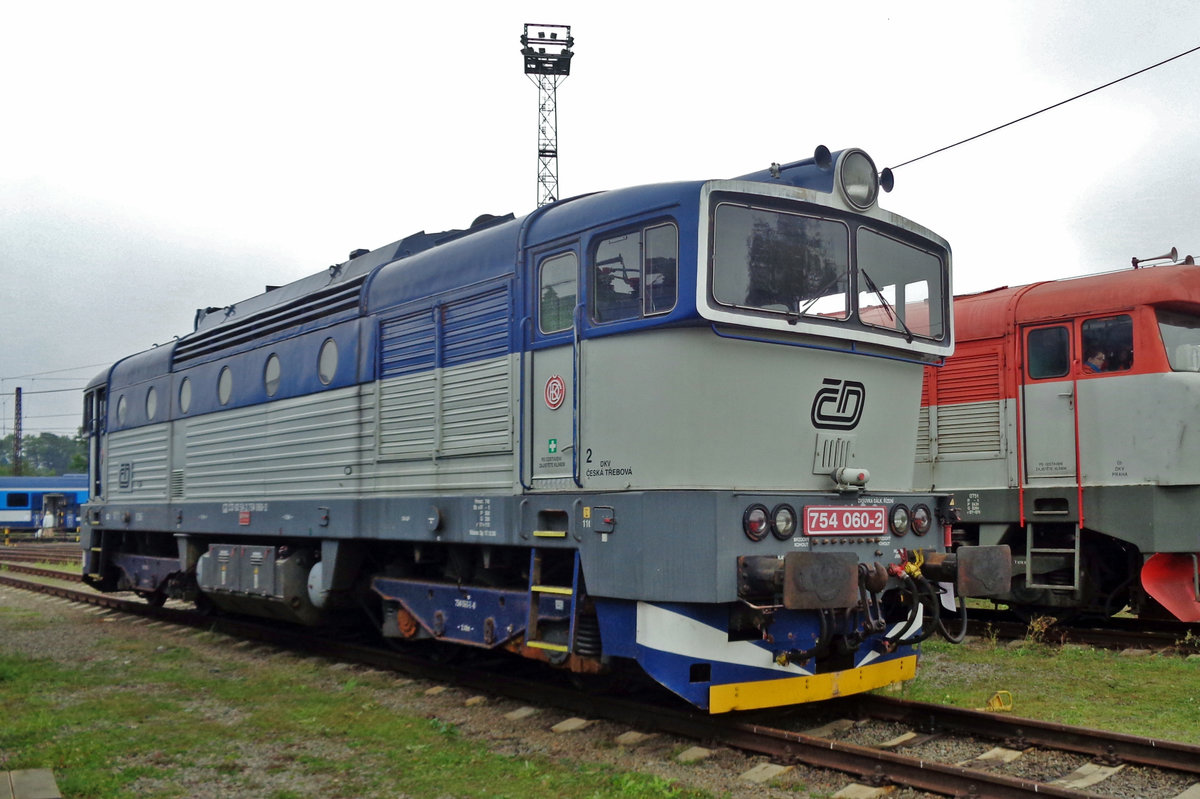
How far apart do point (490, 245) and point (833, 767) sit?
4426 mm

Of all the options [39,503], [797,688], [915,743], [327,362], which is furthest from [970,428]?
[39,503]

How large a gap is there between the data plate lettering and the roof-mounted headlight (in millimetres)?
2043

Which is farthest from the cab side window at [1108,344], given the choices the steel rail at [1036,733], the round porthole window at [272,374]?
the round porthole window at [272,374]

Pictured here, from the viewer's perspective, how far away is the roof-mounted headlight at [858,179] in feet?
22.9

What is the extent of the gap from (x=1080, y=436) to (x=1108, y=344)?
3.15ft

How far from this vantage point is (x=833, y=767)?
5.92 m

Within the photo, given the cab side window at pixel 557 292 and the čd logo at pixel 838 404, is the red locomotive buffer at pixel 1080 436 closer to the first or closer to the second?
the čd logo at pixel 838 404

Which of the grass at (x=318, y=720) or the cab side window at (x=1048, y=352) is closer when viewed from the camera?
the grass at (x=318, y=720)

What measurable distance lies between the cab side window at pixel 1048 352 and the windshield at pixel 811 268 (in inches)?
151

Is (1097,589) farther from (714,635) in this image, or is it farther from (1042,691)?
(714,635)

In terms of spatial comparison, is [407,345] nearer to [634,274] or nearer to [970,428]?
[634,274]

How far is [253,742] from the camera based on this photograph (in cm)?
705

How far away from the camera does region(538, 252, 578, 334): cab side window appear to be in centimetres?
704

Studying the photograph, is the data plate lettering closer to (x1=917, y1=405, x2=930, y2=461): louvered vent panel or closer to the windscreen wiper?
the windscreen wiper
